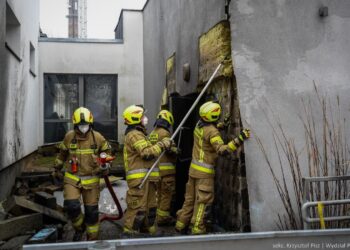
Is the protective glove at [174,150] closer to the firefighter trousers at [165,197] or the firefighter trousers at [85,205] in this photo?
the firefighter trousers at [165,197]

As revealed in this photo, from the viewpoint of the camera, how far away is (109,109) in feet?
46.5

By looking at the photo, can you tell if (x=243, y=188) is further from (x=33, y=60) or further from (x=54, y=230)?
(x=33, y=60)

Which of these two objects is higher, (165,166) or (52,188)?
(165,166)

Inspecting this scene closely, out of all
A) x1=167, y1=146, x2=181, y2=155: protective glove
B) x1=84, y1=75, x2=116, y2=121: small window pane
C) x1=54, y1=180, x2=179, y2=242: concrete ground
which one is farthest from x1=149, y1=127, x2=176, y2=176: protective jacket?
x1=84, y1=75, x2=116, y2=121: small window pane

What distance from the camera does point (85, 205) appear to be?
17.5 ft

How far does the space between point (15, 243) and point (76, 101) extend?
385 inches

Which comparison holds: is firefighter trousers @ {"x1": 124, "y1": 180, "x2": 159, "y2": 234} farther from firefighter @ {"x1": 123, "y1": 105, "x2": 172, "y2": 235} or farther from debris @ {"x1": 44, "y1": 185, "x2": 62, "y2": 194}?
debris @ {"x1": 44, "y1": 185, "x2": 62, "y2": 194}

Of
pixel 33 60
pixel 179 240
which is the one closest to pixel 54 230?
pixel 179 240

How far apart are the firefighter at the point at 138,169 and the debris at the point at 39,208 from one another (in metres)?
1.26

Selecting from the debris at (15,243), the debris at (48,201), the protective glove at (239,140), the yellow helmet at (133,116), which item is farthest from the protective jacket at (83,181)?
the protective glove at (239,140)

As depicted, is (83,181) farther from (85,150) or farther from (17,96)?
(17,96)

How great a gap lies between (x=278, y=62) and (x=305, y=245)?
2800 mm

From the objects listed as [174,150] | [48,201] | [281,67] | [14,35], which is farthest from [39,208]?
[14,35]

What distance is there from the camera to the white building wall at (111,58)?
13531mm
